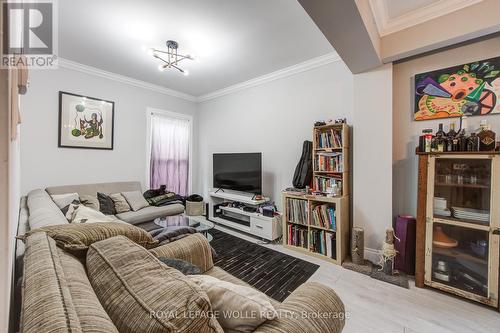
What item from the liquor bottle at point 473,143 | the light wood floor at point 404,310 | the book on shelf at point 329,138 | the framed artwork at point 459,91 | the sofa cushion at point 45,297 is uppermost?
the framed artwork at point 459,91

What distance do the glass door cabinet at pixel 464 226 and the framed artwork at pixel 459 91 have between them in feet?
1.87

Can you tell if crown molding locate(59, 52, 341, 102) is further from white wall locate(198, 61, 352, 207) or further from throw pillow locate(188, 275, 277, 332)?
throw pillow locate(188, 275, 277, 332)

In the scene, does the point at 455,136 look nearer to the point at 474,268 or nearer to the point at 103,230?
the point at 474,268

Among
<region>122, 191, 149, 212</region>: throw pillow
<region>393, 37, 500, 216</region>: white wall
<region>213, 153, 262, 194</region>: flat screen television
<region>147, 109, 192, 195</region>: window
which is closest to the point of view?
<region>393, 37, 500, 216</region>: white wall

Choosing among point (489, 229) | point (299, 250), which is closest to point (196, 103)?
point (299, 250)

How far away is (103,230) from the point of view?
1101mm

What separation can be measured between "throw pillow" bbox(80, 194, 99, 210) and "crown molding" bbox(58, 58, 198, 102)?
189 centimetres

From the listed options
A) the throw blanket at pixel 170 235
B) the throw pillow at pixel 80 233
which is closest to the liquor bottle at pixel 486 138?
the throw blanket at pixel 170 235

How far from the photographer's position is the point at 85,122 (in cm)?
323

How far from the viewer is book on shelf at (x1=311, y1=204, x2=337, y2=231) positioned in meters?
2.50

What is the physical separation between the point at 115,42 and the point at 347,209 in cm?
347

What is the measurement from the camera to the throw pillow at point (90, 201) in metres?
2.80

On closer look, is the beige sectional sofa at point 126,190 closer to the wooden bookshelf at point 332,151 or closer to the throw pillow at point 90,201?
the throw pillow at point 90,201

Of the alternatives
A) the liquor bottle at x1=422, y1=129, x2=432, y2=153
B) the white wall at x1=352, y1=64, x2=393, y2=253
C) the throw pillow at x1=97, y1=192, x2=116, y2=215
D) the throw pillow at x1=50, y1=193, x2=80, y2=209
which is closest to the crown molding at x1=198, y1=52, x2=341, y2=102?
the white wall at x1=352, y1=64, x2=393, y2=253
